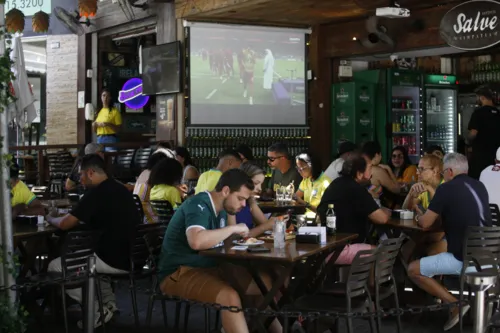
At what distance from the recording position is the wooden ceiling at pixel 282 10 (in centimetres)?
1240

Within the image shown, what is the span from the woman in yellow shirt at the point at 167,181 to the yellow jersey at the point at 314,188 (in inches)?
62.1

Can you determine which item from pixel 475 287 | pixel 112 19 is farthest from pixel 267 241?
pixel 112 19

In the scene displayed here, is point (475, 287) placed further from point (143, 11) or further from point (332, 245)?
point (143, 11)

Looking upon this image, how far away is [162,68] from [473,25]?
539cm

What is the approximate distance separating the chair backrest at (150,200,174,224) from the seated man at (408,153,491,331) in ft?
9.24

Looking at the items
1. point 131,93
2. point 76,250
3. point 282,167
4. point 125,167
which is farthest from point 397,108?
point 76,250

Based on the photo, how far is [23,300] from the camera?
710cm

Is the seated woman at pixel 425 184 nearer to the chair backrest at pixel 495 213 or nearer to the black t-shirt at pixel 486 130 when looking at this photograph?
the chair backrest at pixel 495 213

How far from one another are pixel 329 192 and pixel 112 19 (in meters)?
9.62

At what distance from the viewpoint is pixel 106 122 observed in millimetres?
16203

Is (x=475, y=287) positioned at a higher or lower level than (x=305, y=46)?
lower

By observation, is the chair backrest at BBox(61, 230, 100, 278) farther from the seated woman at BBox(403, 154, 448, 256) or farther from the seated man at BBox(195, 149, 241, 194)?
the seated woman at BBox(403, 154, 448, 256)

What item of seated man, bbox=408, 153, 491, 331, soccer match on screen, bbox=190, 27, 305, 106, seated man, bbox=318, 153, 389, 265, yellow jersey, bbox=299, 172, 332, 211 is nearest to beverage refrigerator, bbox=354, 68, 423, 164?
soccer match on screen, bbox=190, 27, 305, 106

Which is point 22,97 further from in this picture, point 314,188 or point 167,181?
point 314,188
